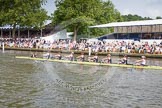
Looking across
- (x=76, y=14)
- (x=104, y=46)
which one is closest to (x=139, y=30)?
(x=104, y=46)

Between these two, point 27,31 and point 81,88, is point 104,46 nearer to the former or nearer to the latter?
point 81,88

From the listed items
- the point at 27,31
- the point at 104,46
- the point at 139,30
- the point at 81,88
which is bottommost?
the point at 81,88

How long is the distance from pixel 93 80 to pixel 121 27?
125 ft

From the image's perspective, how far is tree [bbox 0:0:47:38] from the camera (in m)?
78.1

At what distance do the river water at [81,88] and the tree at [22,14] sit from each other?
44912 millimetres

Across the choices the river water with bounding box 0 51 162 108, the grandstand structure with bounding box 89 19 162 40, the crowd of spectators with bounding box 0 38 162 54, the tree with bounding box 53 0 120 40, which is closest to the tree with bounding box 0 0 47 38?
the tree with bounding box 53 0 120 40

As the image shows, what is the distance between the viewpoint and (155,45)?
1953 inches

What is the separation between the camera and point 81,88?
970 inches

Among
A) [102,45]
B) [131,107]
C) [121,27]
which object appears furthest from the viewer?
[121,27]

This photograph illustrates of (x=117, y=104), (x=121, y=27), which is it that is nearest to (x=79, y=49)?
(x=121, y=27)

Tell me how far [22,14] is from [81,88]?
5762 centimetres

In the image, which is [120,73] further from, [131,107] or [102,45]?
[102,45]

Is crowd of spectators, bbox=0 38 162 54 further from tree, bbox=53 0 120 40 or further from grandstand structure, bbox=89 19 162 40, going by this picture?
tree, bbox=53 0 120 40

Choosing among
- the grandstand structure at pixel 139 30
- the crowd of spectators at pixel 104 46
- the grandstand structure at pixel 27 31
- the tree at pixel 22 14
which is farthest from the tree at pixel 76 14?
the crowd of spectators at pixel 104 46
